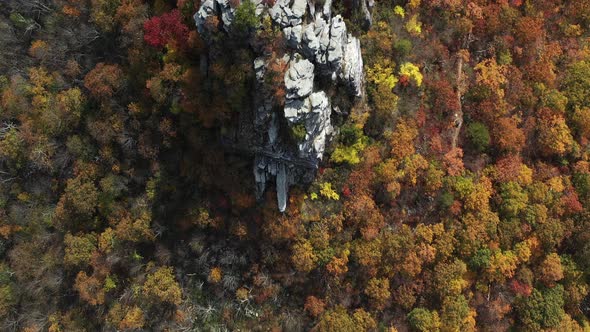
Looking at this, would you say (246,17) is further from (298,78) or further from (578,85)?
(578,85)

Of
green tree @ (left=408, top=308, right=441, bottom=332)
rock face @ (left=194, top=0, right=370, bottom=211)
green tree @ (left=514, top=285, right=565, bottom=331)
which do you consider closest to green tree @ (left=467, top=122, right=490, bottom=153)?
rock face @ (left=194, top=0, right=370, bottom=211)

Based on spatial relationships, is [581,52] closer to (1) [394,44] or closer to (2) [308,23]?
(1) [394,44]

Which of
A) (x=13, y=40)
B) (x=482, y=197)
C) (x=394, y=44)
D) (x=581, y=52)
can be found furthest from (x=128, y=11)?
(x=581, y=52)

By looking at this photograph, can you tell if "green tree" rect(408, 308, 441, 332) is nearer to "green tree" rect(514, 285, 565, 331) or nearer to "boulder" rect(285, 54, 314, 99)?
"green tree" rect(514, 285, 565, 331)

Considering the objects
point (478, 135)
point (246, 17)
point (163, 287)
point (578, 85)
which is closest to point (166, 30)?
point (246, 17)

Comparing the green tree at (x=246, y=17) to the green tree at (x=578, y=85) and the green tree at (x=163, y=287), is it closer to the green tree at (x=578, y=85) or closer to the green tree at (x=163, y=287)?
the green tree at (x=163, y=287)

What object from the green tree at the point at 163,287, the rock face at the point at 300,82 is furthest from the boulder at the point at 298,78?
the green tree at the point at 163,287
